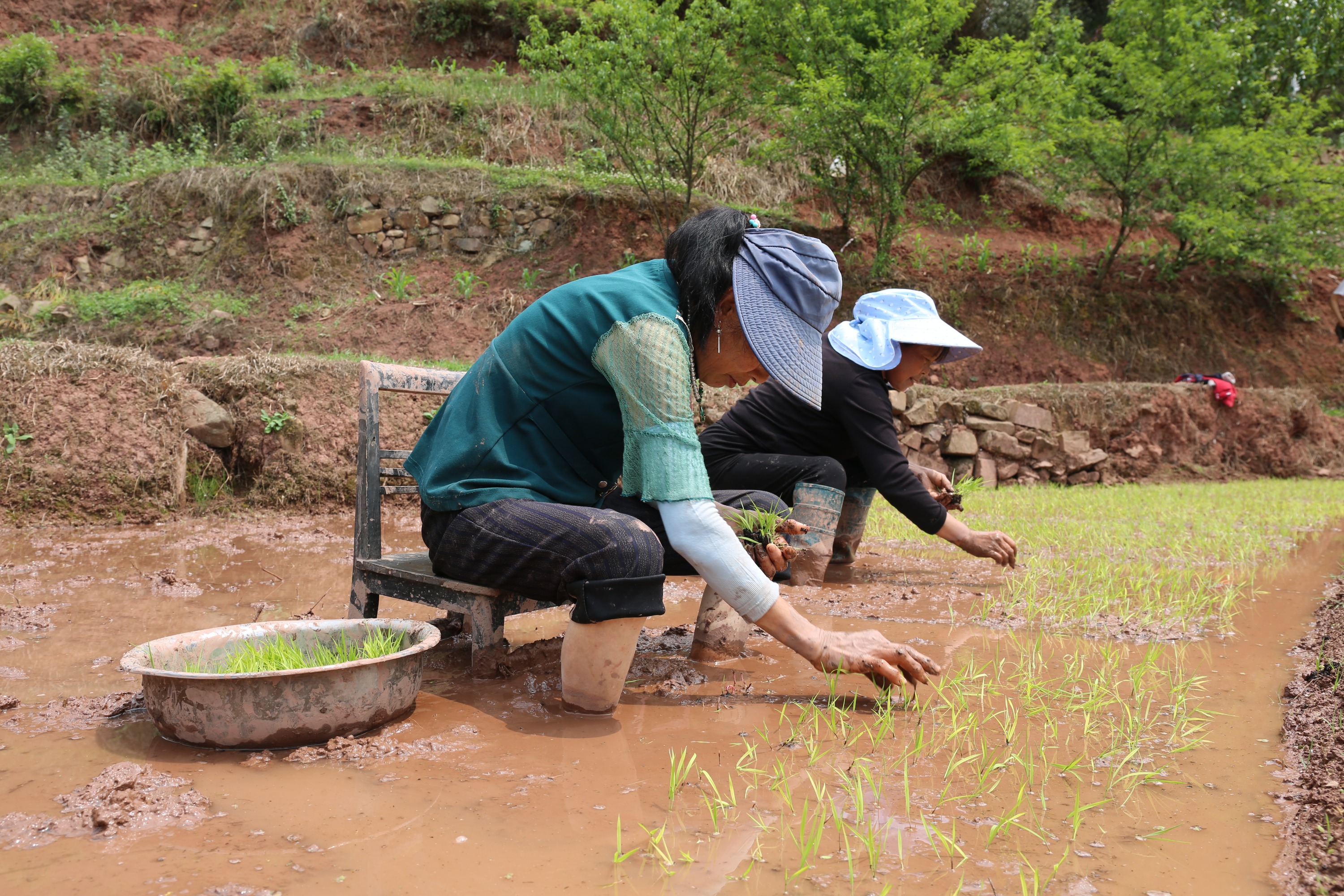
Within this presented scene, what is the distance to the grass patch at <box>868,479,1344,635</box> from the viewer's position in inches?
132

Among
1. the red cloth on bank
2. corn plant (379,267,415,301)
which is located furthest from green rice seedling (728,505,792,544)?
the red cloth on bank

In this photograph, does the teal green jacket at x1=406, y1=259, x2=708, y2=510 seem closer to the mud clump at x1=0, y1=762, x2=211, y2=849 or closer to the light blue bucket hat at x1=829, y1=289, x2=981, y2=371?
the mud clump at x1=0, y1=762, x2=211, y2=849

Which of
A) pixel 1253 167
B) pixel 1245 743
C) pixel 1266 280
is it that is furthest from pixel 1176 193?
pixel 1245 743

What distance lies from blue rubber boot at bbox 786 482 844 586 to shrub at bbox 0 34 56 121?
16.1m

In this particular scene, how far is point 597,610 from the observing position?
204 centimetres

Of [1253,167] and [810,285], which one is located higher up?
[1253,167]

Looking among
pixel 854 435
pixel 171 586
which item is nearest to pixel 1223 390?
pixel 854 435

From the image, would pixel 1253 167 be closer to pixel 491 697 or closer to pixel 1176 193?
pixel 1176 193

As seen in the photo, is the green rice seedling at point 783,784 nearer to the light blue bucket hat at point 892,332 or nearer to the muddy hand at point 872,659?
the muddy hand at point 872,659

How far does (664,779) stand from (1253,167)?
13.9 metres

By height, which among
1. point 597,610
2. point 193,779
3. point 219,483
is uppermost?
point 597,610

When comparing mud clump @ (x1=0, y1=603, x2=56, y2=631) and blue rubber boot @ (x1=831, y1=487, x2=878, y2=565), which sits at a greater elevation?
blue rubber boot @ (x1=831, y1=487, x2=878, y2=565)

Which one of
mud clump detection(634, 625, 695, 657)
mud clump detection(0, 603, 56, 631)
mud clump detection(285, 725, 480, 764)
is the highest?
mud clump detection(285, 725, 480, 764)

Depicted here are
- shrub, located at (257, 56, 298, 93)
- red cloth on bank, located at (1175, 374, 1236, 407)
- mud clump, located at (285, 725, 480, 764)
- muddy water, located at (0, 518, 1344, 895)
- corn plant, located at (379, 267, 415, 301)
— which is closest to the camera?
muddy water, located at (0, 518, 1344, 895)
